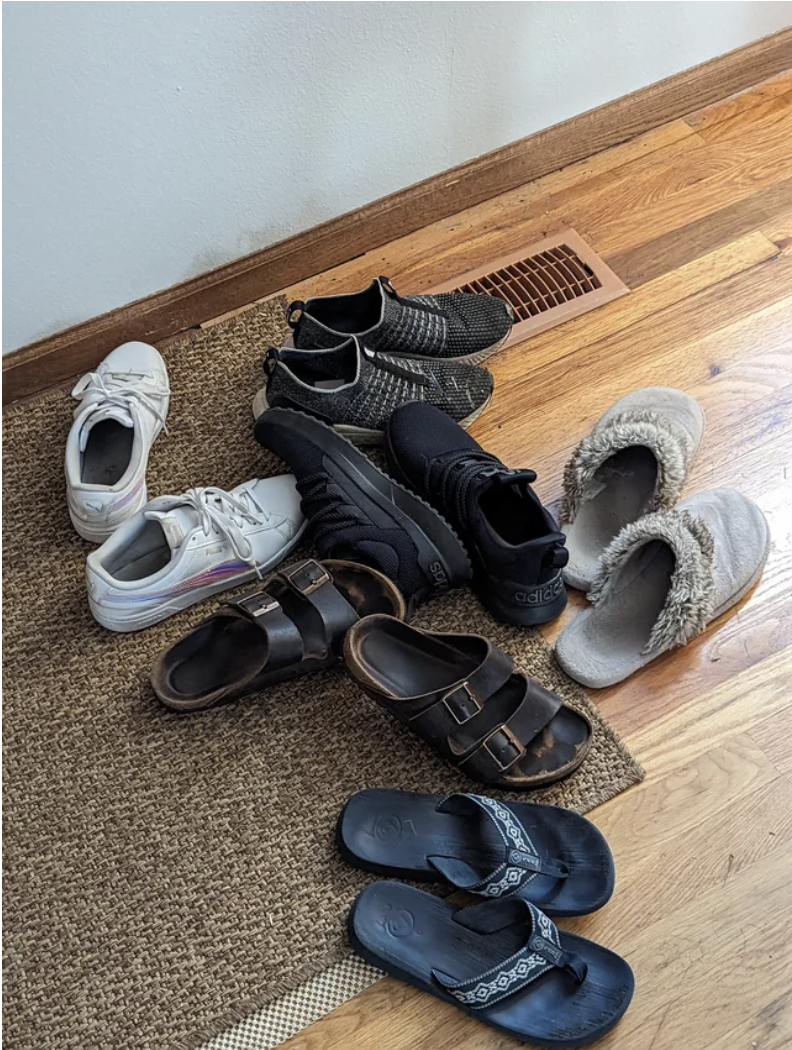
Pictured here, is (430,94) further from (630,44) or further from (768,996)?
(768,996)

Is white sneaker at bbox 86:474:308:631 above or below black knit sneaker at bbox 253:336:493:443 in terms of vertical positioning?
below

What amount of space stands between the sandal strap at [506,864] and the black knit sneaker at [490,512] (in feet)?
0.84

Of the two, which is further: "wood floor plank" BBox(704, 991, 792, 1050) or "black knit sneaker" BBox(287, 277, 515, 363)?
"black knit sneaker" BBox(287, 277, 515, 363)

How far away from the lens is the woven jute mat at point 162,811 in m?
1.07

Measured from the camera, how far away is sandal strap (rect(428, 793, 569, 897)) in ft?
3.44

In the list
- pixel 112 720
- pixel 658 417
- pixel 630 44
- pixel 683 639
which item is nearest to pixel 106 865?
pixel 112 720

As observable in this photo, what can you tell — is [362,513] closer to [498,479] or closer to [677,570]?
[498,479]

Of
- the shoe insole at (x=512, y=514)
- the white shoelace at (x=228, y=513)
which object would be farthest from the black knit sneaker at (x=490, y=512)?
the white shoelace at (x=228, y=513)

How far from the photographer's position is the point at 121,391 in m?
1.37

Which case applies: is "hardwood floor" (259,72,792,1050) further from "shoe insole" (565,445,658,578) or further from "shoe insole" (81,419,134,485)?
"shoe insole" (81,419,134,485)

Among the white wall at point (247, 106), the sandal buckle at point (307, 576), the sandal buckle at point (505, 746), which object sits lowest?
the sandal buckle at point (505, 746)

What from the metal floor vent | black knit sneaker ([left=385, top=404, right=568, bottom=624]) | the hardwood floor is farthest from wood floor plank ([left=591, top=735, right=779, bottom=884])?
the metal floor vent

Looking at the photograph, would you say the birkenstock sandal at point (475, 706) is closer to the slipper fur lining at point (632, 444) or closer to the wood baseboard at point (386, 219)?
the slipper fur lining at point (632, 444)

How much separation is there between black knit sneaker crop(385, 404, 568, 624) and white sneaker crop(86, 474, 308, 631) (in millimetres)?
188
